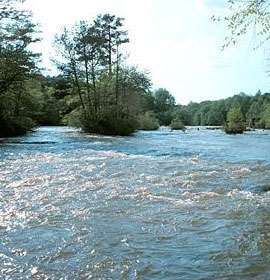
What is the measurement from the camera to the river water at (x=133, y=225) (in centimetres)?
575

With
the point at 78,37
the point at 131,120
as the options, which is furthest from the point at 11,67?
the point at 131,120

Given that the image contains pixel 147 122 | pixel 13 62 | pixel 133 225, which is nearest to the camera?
pixel 133 225

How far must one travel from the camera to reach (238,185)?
1224 centimetres

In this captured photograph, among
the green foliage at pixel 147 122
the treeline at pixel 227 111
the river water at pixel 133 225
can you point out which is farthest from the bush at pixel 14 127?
the treeline at pixel 227 111

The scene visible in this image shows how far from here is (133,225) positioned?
7.83m

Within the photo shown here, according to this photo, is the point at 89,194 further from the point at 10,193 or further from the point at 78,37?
the point at 78,37

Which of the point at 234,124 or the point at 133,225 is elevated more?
the point at 234,124

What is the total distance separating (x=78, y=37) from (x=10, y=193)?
116ft

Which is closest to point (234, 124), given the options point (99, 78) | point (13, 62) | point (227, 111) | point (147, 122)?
point (147, 122)

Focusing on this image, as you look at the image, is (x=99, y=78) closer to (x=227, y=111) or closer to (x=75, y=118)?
(x=75, y=118)

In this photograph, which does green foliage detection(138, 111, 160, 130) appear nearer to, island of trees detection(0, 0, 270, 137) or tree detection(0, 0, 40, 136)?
island of trees detection(0, 0, 270, 137)

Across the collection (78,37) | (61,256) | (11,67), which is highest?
(78,37)

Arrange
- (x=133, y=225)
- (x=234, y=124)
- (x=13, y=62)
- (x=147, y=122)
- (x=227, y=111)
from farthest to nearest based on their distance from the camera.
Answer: (x=227, y=111), (x=147, y=122), (x=234, y=124), (x=13, y=62), (x=133, y=225)

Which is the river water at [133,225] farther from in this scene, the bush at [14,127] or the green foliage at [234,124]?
the green foliage at [234,124]
